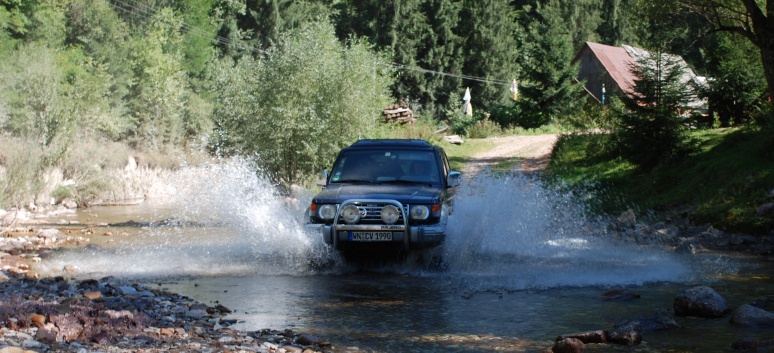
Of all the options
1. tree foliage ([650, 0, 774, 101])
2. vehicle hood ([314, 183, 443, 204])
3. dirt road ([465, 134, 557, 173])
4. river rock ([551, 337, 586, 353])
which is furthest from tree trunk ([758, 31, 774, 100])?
river rock ([551, 337, 586, 353])

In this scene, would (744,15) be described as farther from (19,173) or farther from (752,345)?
(19,173)

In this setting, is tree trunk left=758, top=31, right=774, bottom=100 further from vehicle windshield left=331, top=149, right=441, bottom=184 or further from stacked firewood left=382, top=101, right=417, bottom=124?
stacked firewood left=382, top=101, right=417, bottom=124

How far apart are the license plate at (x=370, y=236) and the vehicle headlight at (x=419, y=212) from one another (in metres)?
Result: 0.45

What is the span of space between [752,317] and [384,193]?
16.7ft

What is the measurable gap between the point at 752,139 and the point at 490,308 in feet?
48.5

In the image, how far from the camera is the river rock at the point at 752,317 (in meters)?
8.47

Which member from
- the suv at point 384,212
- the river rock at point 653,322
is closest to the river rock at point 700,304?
the river rock at point 653,322

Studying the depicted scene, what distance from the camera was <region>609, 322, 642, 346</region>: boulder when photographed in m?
7.84

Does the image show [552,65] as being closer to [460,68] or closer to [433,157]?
[460,68]

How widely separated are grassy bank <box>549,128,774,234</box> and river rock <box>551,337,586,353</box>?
1022 centimetres

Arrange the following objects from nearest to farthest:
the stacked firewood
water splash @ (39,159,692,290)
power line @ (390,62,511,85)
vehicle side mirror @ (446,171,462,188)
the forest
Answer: water splash @ (39,159,692,290), vehicle side mirror @ (446,171,462,188), the forest, the stacked firewood, power line @ (390,62,511,85)

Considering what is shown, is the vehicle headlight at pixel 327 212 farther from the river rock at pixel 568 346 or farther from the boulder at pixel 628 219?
the boulder at pixel 628 219

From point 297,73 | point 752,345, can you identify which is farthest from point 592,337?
point 297,73

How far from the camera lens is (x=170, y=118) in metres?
45.7
